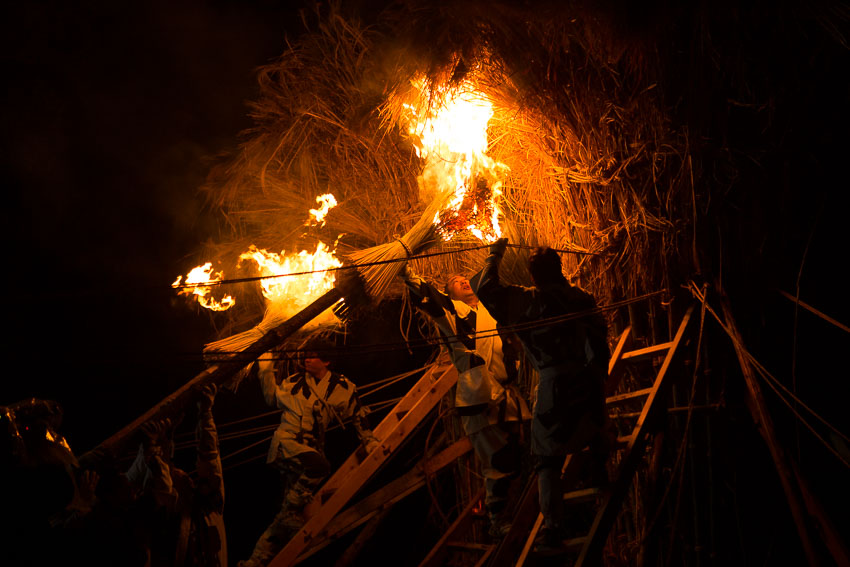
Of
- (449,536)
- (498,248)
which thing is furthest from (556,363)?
(449,536)

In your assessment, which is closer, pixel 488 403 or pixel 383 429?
pixel 488 403

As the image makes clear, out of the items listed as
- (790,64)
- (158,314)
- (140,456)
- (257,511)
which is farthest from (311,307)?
(257,511)

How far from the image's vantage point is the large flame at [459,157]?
211 inches

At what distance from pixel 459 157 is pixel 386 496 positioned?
3.36 meters

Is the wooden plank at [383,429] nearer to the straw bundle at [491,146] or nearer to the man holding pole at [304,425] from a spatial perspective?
the man holding pole at [304,425]

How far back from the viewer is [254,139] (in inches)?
255

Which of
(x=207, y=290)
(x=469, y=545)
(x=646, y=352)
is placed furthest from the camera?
(x=207, y=290)

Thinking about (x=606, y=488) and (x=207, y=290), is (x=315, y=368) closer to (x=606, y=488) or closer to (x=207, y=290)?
(x=207, y=290)

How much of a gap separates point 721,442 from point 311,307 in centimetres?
316

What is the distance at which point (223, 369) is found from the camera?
13.0ft

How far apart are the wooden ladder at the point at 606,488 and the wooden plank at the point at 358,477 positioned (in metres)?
1.26

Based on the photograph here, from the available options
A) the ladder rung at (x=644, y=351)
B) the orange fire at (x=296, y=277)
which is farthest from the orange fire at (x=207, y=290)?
the ladder rung at (x=644, y=351)

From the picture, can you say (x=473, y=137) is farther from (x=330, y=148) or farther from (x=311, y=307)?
(x=311, y=307)

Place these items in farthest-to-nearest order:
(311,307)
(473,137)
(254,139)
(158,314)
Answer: (158,314) < (254,139) < (473,137) < (311,307)
